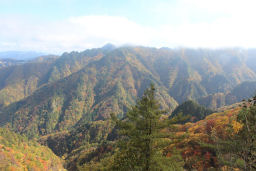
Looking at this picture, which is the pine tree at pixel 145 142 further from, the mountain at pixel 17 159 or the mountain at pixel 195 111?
the mountain at pixel 195 111

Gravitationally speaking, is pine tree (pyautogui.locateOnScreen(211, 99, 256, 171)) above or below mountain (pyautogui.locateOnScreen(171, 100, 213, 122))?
above

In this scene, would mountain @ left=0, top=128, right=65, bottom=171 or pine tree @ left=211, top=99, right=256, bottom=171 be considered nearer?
pine tree @ left=211, top=99, right=256, bottom=171

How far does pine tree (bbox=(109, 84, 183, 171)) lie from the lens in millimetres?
14562

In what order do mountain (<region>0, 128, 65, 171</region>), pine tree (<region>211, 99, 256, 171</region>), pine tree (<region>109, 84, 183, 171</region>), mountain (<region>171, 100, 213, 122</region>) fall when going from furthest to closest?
1. mountain (<region>171, 100, 213, 122</region>)
2. mountain (<region>0, 128, 65, 171</region>)
3. pine tree (<region>109, 84, 183, 171</region>)
4. pine tree (<region>211, 99, 256, 171</region>)

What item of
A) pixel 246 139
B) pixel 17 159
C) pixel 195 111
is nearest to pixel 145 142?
pixel 246 139

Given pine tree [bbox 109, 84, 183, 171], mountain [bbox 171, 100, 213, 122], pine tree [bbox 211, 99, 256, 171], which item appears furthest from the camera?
mountain [bbox 171, 100, 213, 122]

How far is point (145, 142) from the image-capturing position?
15.3 m

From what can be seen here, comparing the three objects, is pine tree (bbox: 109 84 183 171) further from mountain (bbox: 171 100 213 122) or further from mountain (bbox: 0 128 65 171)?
mountain (bbox: 171 100 213 122)

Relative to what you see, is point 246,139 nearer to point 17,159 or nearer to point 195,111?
point 195,111

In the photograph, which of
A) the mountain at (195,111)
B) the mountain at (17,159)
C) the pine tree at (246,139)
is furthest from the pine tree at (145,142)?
the mountain at (195,111)

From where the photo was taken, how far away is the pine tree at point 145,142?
1456 cm

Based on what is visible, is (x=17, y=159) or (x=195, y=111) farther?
(x=195, y=111)

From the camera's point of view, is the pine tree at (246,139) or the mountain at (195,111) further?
the mountain at (195,111)

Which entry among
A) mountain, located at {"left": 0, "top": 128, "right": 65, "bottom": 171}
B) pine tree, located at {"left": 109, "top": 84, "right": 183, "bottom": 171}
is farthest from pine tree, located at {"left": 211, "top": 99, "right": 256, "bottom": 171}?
mountain, located at {"left": 0, "top": 128, "right": 65, "bottom": 171}
